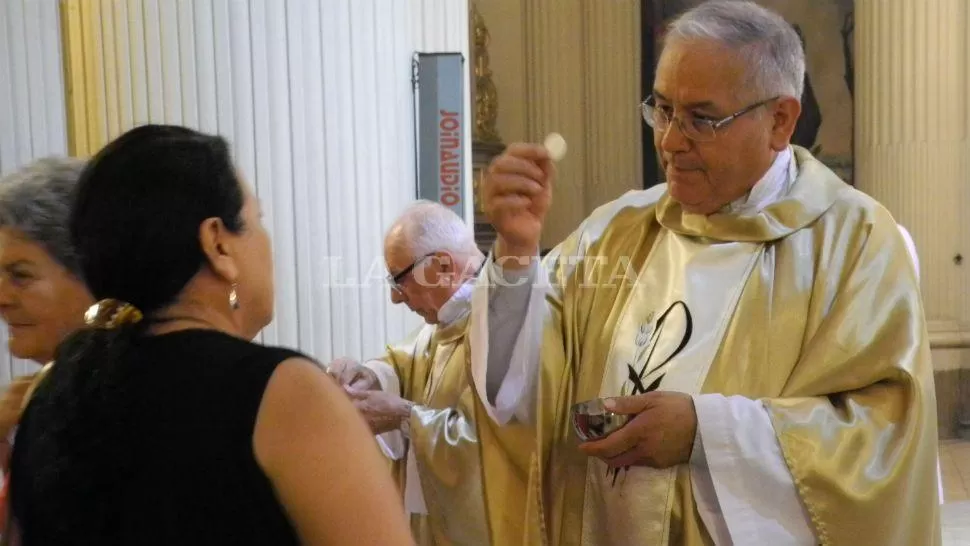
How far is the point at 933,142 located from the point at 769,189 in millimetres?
6397

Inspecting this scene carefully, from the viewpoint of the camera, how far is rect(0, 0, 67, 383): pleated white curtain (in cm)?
293

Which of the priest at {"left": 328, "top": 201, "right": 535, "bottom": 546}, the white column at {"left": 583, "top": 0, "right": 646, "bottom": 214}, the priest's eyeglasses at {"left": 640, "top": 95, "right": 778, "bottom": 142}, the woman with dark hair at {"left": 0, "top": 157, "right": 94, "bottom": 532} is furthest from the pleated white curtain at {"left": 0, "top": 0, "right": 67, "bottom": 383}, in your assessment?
the white column at {"left": 583, "top": 0, "right": 646, "bottom": 214}

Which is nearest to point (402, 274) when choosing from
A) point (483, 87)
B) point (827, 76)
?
point (483, 87)

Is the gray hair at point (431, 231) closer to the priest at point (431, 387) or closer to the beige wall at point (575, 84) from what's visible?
the priest at point (431, 387)

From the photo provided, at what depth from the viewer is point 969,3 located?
7.76 meters

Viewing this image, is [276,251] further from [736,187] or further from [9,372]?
[736,187]

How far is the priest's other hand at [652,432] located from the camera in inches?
73.0

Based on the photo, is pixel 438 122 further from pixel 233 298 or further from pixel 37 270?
pixel 233 298

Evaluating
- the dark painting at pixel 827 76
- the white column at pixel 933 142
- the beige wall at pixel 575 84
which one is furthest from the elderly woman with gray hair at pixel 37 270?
the dark painting at pixel 827 76

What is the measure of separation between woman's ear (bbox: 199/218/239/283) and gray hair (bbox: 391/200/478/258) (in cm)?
170

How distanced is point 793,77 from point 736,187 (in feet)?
0.81

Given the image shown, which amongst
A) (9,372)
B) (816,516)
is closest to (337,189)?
(9,372)

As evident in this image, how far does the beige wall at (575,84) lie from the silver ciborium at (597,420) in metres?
7.55

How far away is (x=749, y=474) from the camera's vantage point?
188 cm
